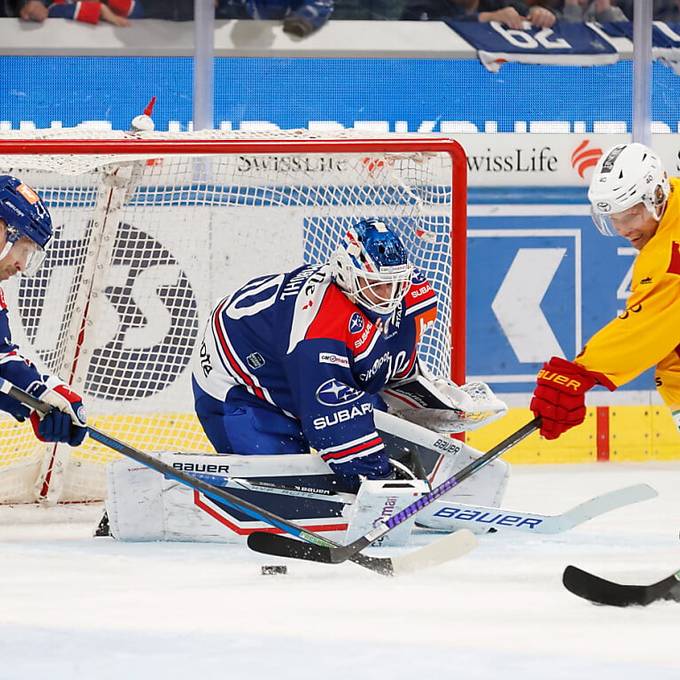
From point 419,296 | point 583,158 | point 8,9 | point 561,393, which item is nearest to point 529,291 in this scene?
point 583,158

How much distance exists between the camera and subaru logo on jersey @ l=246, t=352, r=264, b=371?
3.63m

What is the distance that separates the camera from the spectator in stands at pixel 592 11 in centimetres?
527

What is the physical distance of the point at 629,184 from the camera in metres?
3.08

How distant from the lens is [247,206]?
4.60 m

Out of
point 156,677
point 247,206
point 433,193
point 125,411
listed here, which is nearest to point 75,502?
point 125,411

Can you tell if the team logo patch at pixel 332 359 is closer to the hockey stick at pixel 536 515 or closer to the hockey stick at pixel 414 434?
the hockey stick at pixel 414 434

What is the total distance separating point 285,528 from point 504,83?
2.42 m

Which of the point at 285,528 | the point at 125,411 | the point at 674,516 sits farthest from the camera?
the point at 125,411

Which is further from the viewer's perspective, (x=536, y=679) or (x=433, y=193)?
(x=433, y=193)

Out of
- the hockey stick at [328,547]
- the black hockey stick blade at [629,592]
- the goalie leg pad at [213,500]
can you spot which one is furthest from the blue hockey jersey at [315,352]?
the black hockey stick blade at [629,592]

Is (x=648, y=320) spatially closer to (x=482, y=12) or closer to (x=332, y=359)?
(x=332, y=359)

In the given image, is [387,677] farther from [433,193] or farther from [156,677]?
[433,193]

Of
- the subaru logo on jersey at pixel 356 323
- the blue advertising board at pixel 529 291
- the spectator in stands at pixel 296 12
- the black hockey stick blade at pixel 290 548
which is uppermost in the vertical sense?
the spectator in stands at pixel 296 12

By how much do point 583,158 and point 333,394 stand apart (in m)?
2.19
